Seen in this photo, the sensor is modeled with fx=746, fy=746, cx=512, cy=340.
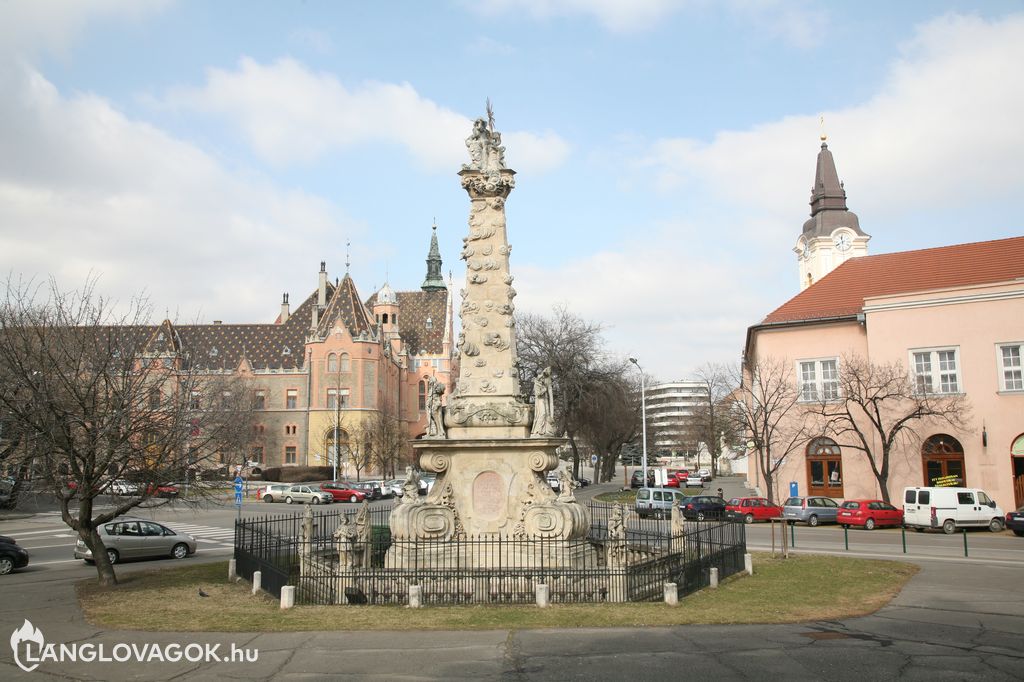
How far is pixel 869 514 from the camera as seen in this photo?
29266 millimetres

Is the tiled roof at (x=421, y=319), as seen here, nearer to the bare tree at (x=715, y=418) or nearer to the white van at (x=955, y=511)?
the bare tree at (x=715, y=418)

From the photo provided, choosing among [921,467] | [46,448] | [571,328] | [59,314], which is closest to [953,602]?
[46,448]

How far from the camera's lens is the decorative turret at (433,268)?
114312mm

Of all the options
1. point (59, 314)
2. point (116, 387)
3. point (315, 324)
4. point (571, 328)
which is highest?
point (315, 324)

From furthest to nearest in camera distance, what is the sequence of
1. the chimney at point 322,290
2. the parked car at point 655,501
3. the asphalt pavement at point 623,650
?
1. the chimney at point 322,290
2. the parked car at point 655,501
3. the asphalt pavement at point 623,650

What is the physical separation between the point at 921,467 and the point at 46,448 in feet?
109

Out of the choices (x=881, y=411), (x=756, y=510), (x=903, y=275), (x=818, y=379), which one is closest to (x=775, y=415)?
(x=818, y=379)

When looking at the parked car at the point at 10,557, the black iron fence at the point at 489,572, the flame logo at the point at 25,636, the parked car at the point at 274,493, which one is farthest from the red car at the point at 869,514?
the parked car at the point at 274,493

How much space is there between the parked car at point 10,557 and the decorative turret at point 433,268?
95.1m

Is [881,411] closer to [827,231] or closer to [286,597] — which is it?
[286,597]

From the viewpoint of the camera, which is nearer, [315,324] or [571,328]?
[571,328]

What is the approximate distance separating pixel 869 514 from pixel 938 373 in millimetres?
8187

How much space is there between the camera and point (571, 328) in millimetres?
52625

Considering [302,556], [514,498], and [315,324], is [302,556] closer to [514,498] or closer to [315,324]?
[514,498]
